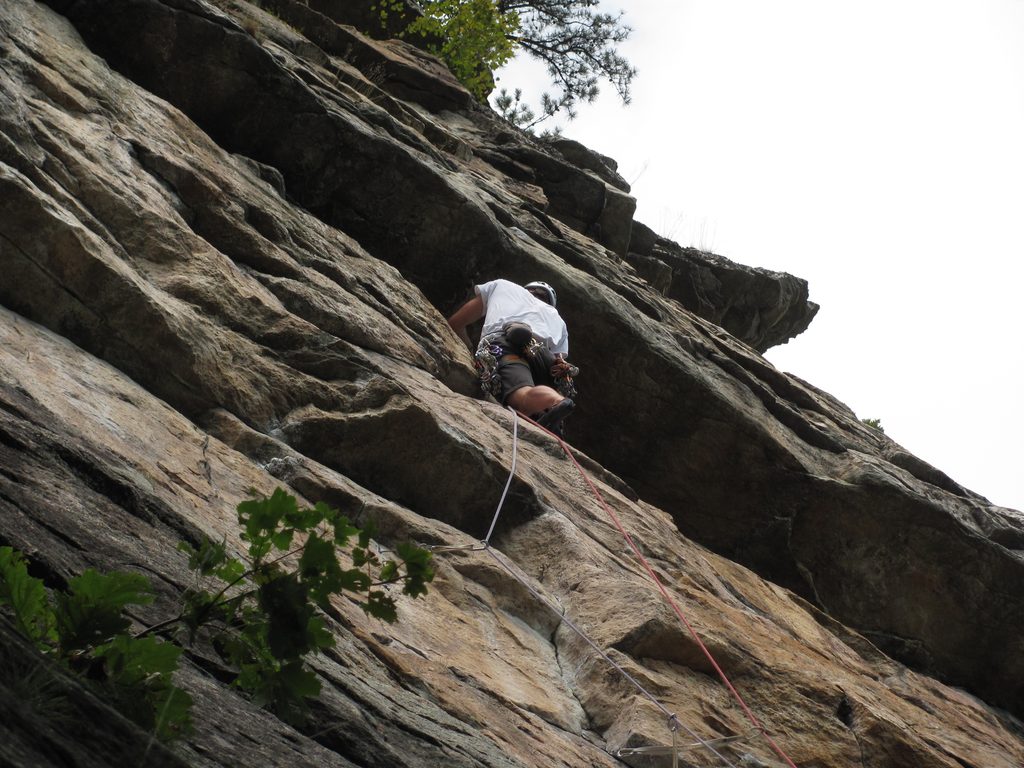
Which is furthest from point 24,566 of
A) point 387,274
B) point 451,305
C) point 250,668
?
point 451,305

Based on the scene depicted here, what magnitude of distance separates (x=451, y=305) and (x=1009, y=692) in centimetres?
606

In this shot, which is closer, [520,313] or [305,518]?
[305,518]

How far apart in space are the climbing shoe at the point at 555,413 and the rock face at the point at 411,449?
2.12 feet

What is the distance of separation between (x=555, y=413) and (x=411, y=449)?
233 centimetres


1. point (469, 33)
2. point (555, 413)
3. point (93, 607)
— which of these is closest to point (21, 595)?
point (93, 607)

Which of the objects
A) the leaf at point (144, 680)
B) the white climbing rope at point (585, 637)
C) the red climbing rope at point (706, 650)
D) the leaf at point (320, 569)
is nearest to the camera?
the leaf at point (144, 680)

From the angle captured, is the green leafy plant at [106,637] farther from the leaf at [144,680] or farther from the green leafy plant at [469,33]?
the green leafy plant at [469,33]

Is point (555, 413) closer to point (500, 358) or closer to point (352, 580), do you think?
point (500, 358)

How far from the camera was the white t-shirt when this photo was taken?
8180 millimetres

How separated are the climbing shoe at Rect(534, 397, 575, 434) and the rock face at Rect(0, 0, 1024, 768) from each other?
647mm

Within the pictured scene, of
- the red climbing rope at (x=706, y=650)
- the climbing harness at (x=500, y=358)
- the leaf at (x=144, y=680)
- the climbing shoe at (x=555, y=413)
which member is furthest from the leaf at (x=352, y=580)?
the climbing harness at (x=500, y=358)

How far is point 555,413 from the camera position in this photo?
771cm

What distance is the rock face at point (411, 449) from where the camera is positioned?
330 centimetres

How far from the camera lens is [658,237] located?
1400 cm
